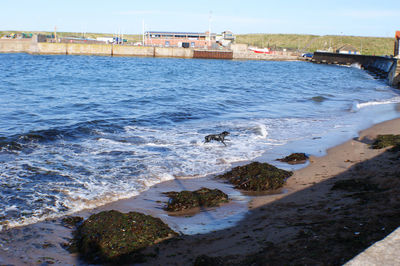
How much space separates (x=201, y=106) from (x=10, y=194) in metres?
15.9

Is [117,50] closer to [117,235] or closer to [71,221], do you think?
[71,221]

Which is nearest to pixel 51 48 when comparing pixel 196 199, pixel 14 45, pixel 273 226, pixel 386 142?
pixel 14 45

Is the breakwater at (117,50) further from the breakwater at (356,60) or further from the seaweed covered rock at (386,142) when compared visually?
the seaweed covered rock at (386,142)

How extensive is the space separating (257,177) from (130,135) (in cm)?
721

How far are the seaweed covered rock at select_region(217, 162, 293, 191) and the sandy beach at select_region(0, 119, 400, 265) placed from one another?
0.30 meters

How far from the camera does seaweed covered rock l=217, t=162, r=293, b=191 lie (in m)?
8.85

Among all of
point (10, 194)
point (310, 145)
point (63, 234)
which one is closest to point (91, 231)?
point (63, 234)

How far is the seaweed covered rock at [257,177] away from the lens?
8.85 metres

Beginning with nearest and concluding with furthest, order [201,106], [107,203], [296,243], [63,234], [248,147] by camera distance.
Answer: [296,243], [63,234], [107,203], [248,147], [201,106]

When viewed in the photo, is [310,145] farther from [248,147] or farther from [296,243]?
[296,243]

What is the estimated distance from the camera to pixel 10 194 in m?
8.15

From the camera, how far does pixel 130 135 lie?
588 inches

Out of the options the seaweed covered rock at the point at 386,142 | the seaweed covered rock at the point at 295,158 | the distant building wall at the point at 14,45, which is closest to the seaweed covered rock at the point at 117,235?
the seaweed covered rock at the point at 295,158

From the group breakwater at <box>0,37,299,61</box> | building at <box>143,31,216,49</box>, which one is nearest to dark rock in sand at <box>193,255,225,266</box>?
breakwater at <box>0,37,299,61</box>
